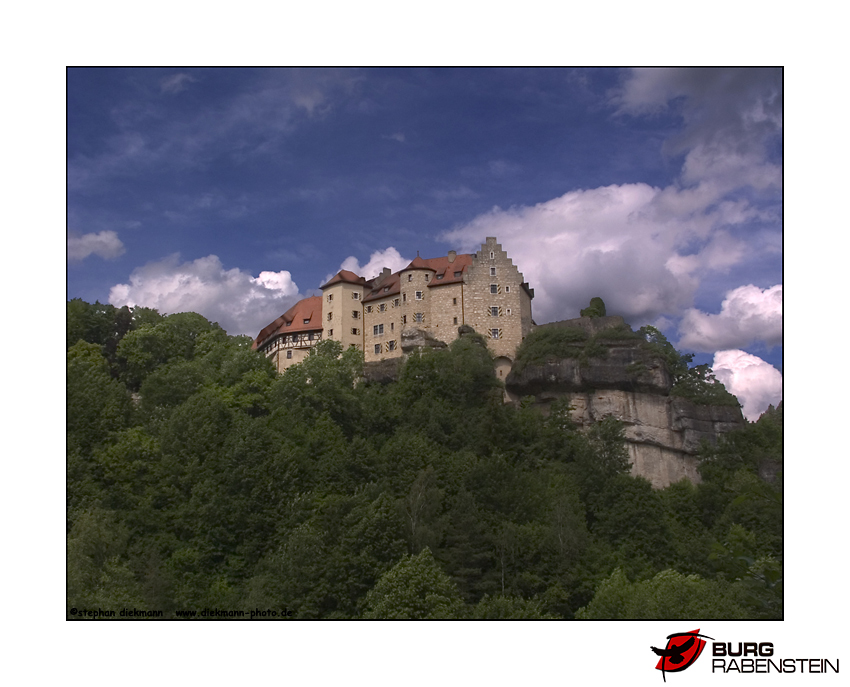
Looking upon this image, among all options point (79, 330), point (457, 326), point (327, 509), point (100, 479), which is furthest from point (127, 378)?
point (327, 509)

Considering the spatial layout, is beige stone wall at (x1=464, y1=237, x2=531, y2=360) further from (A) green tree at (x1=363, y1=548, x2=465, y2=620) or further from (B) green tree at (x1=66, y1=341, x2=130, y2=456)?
(A) green tree at (x1=363, y1=548, x2=465, y2=620)

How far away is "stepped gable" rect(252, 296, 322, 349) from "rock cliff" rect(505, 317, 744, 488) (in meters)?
16.2

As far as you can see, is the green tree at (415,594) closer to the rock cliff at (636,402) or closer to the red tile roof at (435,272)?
the rock cliff at (636,402)

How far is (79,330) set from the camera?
5900 centimetres

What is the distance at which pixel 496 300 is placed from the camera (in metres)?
60.4

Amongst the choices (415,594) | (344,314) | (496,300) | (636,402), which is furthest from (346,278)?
(415,594)

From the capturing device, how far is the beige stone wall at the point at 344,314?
63406 mm

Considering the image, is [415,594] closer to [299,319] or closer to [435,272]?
[435,272]

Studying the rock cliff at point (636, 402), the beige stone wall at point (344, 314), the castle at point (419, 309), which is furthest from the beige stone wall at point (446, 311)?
the beige stone wall at point (344, 314)

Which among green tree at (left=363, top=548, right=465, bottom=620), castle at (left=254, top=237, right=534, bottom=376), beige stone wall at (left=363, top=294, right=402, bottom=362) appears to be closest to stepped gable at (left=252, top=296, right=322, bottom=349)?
castle at (left=254, top=237, right=534, bottom=376)

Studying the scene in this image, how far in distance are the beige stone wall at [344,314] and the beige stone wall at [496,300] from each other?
861 cm
